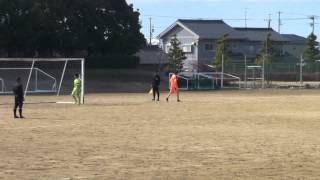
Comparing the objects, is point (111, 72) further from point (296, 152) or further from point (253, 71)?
point (296, 152)

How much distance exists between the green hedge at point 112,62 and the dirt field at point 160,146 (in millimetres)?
40915

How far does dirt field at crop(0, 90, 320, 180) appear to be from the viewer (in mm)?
10883

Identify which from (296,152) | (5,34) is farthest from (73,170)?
(5,34)

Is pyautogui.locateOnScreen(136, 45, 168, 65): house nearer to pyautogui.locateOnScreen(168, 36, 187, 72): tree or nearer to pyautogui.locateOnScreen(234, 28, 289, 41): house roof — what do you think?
pyautogui.locateOnScreen(168, 36, 187, 72): tree

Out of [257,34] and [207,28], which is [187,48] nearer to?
[207,28]

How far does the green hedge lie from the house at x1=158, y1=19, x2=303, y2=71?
24820 millimetres

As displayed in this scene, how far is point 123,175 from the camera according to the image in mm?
10531

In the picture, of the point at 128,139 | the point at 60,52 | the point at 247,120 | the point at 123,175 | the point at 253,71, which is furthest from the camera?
the point at 253,71

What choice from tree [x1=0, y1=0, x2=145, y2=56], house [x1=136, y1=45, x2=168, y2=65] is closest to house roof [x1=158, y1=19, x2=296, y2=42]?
house [x1=136, y1=45, x2=168, y2=65]

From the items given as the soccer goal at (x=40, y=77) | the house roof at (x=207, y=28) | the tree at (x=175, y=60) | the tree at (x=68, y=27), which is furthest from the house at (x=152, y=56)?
the soccer goal at (x=40, y=77)

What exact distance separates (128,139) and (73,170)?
4904mm

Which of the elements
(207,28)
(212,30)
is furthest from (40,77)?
(207,28)

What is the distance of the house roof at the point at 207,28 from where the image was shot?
308 feet

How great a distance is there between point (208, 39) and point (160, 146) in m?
79.4
